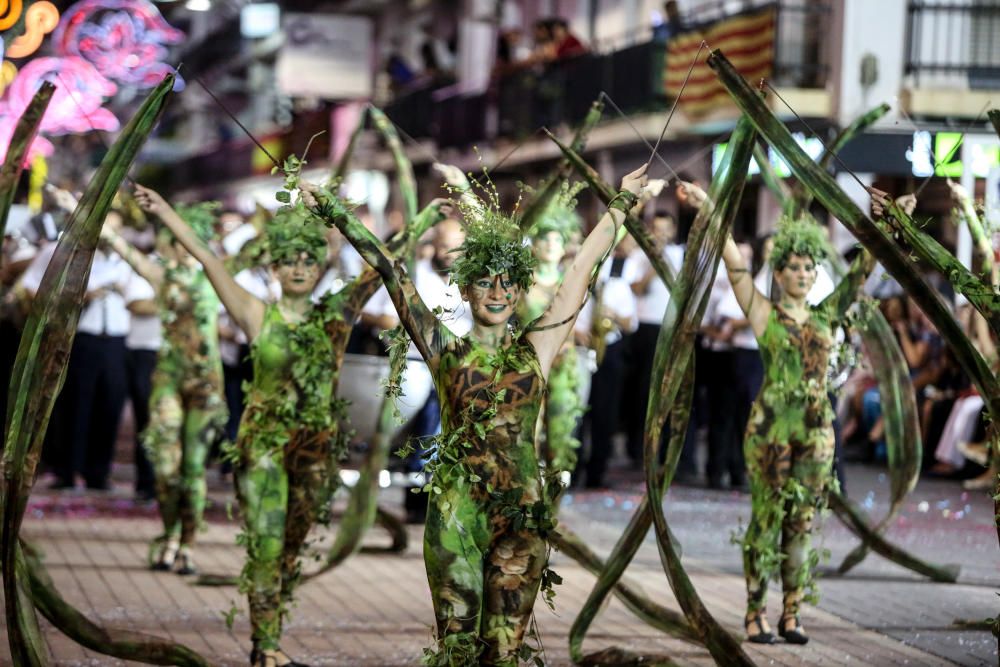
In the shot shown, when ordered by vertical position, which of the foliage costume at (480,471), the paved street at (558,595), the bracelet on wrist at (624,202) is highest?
the bracelet on wrist at (624,202)

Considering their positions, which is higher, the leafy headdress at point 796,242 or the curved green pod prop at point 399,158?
the curved green pod prop at point 399,158

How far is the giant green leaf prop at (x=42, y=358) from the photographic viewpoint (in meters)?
6.41

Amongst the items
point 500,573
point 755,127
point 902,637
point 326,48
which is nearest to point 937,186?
point 902,637

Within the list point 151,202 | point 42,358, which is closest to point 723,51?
point 151,202

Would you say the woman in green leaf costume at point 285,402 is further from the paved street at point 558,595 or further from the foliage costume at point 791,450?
the foliage costume at point 791,450

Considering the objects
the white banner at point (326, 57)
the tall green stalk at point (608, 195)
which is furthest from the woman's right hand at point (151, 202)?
the white banner at point (326, 57)

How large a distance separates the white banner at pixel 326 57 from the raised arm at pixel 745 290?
29.0 m

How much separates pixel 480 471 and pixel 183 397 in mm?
4904

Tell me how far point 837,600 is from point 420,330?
451cm

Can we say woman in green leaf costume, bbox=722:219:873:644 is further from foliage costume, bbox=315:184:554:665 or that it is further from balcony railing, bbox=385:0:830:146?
balcony railing, bbox=385:0:830:146

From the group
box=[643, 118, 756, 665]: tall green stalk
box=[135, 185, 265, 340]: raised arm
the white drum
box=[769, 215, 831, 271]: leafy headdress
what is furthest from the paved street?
box=[769, 215, 831, 271]: leafy headdress

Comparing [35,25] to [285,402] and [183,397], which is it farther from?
[285,402]

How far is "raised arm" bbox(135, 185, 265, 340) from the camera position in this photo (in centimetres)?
741

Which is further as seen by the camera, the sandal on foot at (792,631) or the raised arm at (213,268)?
the sandal on foot at (792,631)
